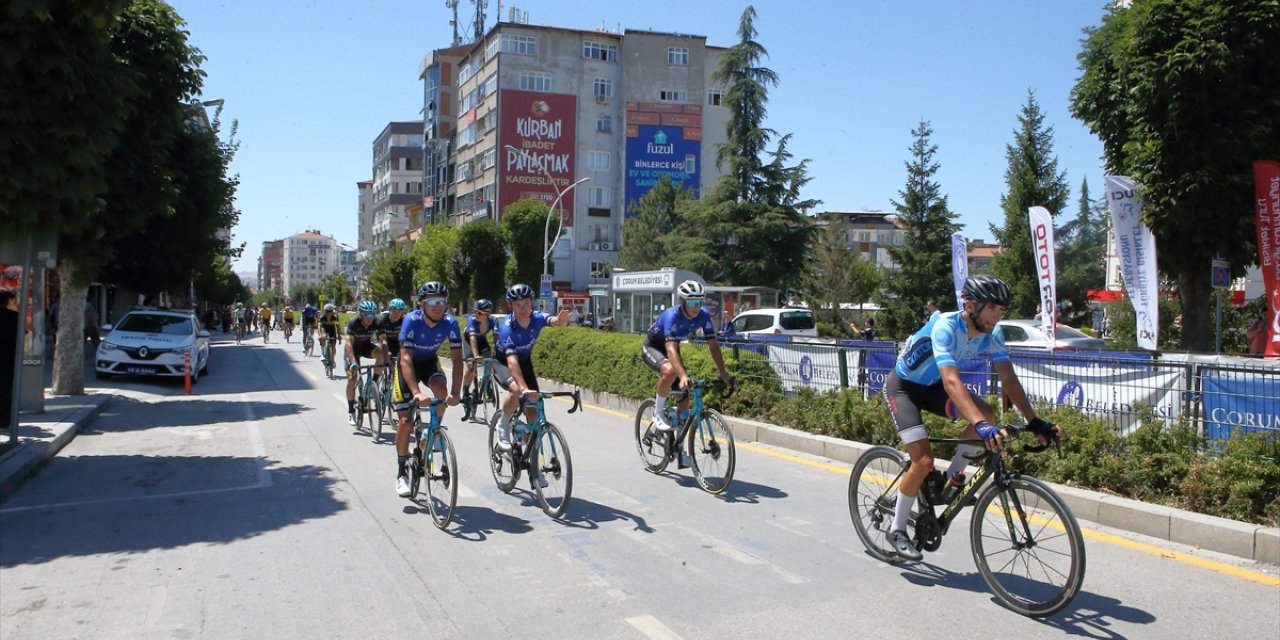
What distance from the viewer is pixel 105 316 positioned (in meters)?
41.7

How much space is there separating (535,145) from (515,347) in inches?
2521

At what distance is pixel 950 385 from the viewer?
523cm

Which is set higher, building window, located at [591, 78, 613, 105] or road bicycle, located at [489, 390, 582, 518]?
building window, located at [591, 78, 613, 105]

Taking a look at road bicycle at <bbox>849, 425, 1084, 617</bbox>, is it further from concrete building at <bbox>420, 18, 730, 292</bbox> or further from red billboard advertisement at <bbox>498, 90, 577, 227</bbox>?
red billboard advertisement at <bbox>498, 90, 577, 227</bbox>

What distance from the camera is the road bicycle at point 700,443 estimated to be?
8.51 m

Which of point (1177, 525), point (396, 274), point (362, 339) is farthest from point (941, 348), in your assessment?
point (396, 274)

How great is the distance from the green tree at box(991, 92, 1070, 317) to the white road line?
1568 inches

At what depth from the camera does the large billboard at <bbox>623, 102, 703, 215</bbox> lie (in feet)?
237

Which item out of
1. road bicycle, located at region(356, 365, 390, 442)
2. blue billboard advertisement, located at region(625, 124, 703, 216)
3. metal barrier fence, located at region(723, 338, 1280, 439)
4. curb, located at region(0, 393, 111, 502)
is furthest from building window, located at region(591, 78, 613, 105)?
metal barrier fence, located at region(723, 338, 1280, 439)

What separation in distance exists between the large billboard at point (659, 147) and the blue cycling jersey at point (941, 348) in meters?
66.8

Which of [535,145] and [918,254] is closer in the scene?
[918,254]

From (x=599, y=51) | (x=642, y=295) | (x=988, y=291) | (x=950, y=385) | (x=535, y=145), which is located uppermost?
(x=599, y=51)

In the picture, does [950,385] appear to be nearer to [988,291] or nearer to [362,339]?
[988,291]

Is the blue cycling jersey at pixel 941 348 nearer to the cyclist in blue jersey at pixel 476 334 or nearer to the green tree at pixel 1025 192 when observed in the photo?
the cyclist in blue jersey at pixel 476 334
